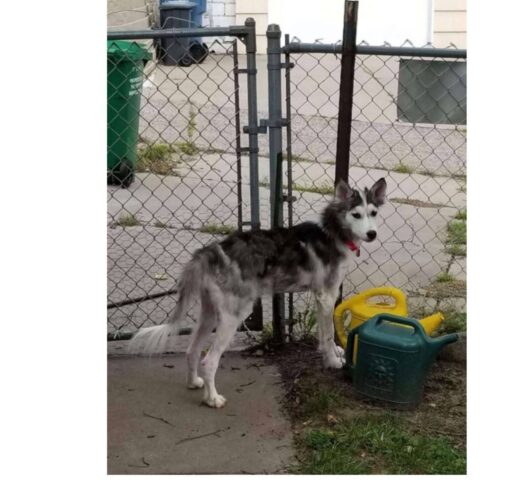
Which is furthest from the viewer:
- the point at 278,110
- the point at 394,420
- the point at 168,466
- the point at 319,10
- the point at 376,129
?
the point at 319,10

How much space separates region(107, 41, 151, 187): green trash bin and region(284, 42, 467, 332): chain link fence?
4.56 ft

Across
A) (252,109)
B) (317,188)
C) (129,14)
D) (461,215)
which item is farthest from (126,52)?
(129,14)

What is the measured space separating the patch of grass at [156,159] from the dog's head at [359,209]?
158 inches

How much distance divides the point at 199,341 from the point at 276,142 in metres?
1.20

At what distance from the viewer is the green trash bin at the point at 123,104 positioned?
24.2ft

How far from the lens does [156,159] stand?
8.55 meters

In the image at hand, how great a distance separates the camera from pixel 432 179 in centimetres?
841

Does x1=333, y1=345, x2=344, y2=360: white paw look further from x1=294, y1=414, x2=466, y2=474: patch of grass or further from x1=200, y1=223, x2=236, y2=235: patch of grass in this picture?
x1=200, y1=223, x2=236, y2=235: patch of grass

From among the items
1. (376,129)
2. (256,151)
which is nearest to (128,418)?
(256,151)

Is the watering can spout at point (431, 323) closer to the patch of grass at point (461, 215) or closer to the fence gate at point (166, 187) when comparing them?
the fence gate at point (166, 187)

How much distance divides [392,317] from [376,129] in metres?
6.18

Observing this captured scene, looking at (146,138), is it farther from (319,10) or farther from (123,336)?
(319,10)

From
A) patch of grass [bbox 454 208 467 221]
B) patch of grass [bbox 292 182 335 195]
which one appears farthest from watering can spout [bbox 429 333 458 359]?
patch of grass [bbox 292 182 335 195]

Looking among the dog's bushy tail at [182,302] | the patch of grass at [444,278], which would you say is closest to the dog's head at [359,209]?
the dog's bushy tail at [182,302]
